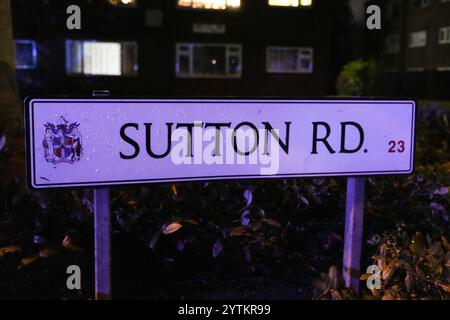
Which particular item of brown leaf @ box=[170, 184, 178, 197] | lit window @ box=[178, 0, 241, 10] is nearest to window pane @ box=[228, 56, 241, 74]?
lit window @ box=[178, 0, 241, 10]

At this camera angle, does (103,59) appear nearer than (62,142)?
No

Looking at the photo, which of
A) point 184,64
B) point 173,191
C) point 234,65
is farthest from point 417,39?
point 173,191

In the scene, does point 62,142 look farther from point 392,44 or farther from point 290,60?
point 392,44

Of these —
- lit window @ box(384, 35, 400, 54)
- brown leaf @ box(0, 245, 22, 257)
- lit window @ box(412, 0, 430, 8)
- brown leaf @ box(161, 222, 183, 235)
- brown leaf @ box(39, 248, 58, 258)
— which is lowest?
brown leaf @ box(0, 245, 22, 257)

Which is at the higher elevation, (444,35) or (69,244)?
(444,35)

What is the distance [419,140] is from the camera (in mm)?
6355

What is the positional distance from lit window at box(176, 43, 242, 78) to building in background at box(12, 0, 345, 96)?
41 millimetres

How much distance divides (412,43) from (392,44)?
8.01 ft

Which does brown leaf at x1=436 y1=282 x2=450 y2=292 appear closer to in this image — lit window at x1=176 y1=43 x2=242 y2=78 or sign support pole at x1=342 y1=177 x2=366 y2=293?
sign support pole at x1=342 y1=177 x2=366 y2=293

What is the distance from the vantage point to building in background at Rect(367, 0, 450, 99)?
29.2 m

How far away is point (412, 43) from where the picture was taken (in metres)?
36.6

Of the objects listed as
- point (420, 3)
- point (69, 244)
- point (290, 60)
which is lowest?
point (69, 244)
